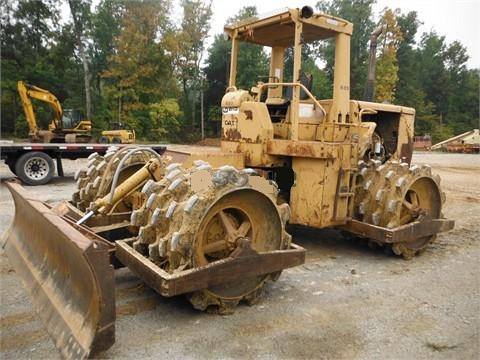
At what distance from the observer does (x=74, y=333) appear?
2771 mm

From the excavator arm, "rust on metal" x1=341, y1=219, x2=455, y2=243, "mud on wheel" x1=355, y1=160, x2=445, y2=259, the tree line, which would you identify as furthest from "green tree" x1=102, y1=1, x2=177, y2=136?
"rust on metal" x1=341, y1=219, x2=455, y2=243

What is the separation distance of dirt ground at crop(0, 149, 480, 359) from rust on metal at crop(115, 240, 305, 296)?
1.20 feet

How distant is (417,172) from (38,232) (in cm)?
437

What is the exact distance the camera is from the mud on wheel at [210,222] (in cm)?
330

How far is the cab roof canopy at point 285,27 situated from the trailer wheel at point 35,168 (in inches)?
292

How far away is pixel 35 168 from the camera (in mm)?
11070

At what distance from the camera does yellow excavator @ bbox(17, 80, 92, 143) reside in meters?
18.6

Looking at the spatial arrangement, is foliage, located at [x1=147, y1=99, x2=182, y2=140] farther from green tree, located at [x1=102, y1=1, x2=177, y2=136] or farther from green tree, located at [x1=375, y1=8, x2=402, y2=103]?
green tree, located at [x1=375, y1=8, x2=402, y2=103]

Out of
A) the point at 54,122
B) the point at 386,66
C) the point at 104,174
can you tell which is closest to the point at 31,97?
the point at 54,122

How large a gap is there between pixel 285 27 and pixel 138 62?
27.4 meters

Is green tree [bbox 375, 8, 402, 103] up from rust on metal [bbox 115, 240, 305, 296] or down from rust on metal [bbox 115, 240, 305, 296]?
up

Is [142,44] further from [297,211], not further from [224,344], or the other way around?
[224,344]

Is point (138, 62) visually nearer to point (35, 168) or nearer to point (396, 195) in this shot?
point (35, 168)

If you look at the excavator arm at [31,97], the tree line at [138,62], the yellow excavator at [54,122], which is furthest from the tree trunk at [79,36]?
the excavator arm at [31,97]
